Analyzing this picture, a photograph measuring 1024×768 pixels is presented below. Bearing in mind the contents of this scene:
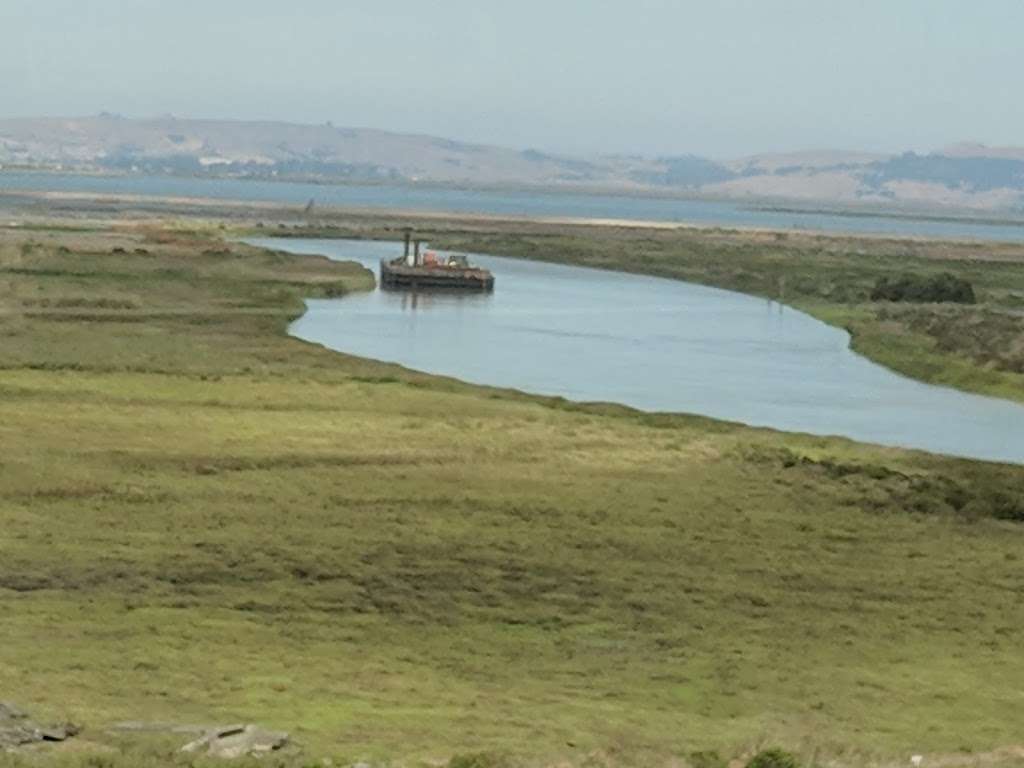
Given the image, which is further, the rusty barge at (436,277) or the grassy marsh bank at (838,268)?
the rusty barge at (436,277)

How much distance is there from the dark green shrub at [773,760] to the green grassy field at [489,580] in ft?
2.21

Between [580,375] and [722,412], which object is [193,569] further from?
[580,375]

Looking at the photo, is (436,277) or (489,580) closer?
(489,580)

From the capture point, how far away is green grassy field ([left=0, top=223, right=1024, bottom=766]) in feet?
45.7

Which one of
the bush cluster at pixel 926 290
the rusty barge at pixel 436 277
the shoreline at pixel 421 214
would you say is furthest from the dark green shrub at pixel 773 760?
the shoreline at pixel 421 214

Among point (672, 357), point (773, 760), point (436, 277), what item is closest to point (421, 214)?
point (436, 277)

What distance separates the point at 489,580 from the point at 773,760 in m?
6.97

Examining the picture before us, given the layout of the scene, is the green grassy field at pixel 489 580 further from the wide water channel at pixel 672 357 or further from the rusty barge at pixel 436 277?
the rusty barge at pixel 436 277

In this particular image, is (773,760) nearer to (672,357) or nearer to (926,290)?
(672,357)

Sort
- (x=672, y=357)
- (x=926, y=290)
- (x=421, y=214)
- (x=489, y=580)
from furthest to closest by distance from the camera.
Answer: (x=421, y=214) < (x=926, y=290) < (x=672, y=357) < (x=489, y=580)

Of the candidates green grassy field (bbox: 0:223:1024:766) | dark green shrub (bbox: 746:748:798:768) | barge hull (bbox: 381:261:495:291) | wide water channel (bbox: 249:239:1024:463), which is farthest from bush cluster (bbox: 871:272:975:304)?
dark green shrub (bbox: 746:748:798:768)

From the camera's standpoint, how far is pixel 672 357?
4178 cm

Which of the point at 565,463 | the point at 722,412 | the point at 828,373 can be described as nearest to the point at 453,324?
the point at 828,373

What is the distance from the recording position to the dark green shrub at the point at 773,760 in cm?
1148
